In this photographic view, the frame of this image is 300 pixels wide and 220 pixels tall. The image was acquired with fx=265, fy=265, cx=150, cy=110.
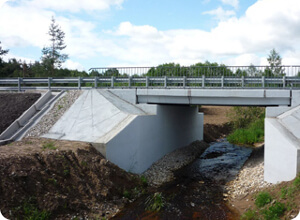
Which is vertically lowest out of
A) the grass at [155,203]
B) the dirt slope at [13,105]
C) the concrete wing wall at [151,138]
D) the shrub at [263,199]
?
the grass at [155,203]

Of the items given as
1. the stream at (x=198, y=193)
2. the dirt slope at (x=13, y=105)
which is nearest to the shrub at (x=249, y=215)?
the stream at (x=198, y=193)

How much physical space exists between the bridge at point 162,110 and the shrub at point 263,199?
1265 mm

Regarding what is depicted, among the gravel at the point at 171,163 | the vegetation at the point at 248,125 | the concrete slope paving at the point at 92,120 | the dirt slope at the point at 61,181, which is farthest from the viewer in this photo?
the vegetation at the point at 248,125

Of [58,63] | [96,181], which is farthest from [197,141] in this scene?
[58,63]

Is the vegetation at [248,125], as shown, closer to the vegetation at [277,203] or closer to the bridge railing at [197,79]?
the bridge railing at [197,79]

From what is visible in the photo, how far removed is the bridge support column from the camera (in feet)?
32.1

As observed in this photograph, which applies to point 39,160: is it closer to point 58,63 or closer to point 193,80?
point 193,80

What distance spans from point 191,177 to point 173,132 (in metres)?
4.72

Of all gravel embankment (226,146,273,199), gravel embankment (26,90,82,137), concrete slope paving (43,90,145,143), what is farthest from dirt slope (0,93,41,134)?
gravel embankment (226,146,273,199)

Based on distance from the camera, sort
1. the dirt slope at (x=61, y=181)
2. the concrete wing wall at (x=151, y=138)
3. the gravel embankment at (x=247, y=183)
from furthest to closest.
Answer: the concrete wing wall at (x=151, y=138) < the gravel embankment at (x=247, y=183) < the dirt slope at (x=61, y=181)

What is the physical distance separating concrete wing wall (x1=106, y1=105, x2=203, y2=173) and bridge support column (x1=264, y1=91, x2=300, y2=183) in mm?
5910

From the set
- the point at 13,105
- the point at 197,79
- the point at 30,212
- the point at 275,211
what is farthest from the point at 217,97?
the point at 13,105

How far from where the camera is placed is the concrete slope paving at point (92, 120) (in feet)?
41.8

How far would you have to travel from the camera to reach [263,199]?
924cm
